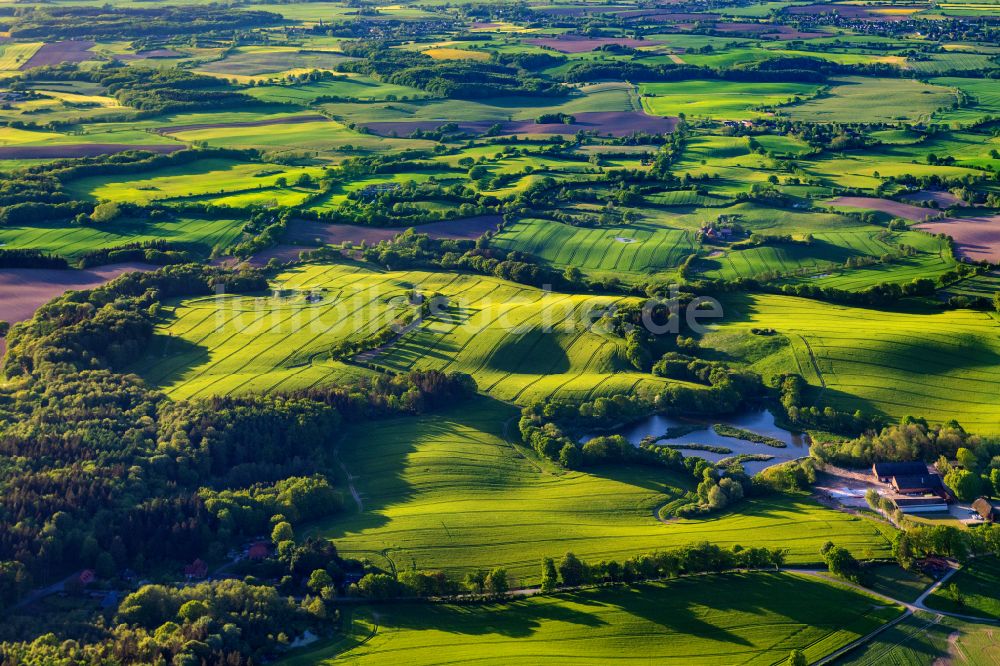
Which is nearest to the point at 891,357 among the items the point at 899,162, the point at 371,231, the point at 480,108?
the point at 371,231

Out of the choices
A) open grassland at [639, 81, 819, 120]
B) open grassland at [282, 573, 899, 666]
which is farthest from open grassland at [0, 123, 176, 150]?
open grassland at [282, 573, 899, 666]

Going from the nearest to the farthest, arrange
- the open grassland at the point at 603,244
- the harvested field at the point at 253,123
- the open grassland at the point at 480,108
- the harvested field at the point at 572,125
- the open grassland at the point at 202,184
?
the open grassland at the point at 603,244 → the open grassland at the point at 202,184 → the harvested field at the point at 572,125 → the harvested field at the point at 253,123 → the open grassland at the point at 480,108

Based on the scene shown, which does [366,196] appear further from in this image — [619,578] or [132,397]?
[619,578]

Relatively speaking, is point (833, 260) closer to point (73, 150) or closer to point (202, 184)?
point (202, 184)

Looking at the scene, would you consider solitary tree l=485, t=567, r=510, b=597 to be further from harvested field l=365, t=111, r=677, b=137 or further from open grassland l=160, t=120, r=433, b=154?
harvested field l=365, t=111, r=677, b=137

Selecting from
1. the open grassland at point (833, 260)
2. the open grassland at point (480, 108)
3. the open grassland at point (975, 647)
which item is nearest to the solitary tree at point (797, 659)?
the open grassland at point (975, 647)

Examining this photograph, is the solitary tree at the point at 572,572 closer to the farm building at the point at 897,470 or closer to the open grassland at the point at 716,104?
the farm building at the point at 897,470

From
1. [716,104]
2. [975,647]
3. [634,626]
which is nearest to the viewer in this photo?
[975,647]
